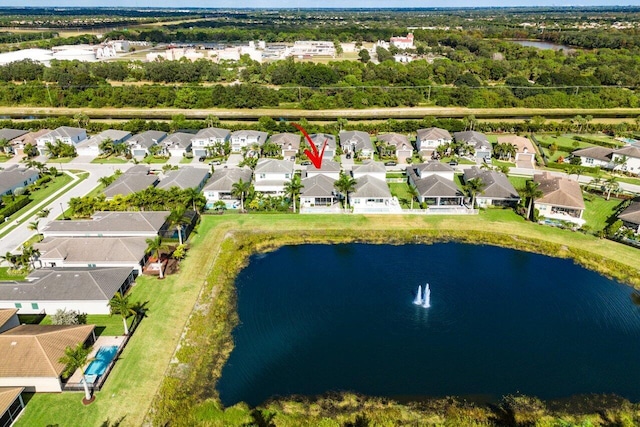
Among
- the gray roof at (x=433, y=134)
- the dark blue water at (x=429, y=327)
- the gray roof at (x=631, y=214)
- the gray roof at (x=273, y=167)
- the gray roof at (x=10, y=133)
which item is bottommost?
the dark blue water at (x=429, y=327)

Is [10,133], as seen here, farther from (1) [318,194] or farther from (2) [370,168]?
(2) [370,168]

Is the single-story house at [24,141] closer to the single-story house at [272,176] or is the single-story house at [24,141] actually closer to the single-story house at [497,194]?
the single-story house at [272,176]

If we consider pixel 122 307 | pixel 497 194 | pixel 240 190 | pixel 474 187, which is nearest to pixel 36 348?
pixel 122 307

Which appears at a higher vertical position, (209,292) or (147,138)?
(147,138)

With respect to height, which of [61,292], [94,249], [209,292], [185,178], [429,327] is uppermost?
[185,178]

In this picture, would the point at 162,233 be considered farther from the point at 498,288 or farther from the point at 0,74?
the point at 0,74

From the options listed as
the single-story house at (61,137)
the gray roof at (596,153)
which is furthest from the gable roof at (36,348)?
the gray roof at (596,153)
